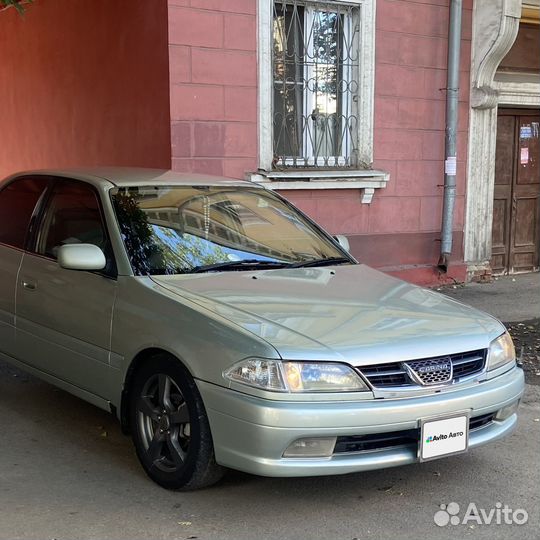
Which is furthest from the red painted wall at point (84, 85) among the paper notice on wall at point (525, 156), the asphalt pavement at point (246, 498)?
the paper notice on wall at point (525, 156)

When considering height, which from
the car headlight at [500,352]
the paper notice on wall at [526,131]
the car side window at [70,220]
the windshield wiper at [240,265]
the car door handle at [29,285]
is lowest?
the car headlight at [500,352]

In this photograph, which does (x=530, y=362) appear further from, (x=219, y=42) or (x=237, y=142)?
(x=219, y=42)

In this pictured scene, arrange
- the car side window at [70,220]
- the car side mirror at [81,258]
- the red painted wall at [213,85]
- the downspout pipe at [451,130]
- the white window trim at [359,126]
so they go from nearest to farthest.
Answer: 1. the car side mirror at [81,258]
2. the car side window at [70,220]
3. the red painted wall at [213,85]
4. the white window trim at [359,126]
5. the downspout pipe at [451,130]

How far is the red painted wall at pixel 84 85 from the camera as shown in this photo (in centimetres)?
746

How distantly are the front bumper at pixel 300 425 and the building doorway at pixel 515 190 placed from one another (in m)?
6.88

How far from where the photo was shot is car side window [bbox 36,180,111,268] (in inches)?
165

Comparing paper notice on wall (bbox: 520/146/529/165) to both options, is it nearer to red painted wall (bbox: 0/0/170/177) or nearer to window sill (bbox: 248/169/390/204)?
window sill (bbox: 248/169/390/204)

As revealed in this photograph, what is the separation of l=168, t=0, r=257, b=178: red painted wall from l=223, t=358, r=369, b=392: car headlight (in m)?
4.51

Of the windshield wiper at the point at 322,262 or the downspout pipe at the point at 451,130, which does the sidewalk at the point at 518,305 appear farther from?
the windshield wiper at the point at 322,262

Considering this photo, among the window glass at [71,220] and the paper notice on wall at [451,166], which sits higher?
the paper notice on wall at [451,166]

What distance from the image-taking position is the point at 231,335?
3162 millimetres

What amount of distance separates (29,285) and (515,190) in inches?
285

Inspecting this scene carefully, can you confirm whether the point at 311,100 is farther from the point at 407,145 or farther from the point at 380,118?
the point at 407,145

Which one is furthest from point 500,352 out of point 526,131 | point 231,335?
point 526,131
